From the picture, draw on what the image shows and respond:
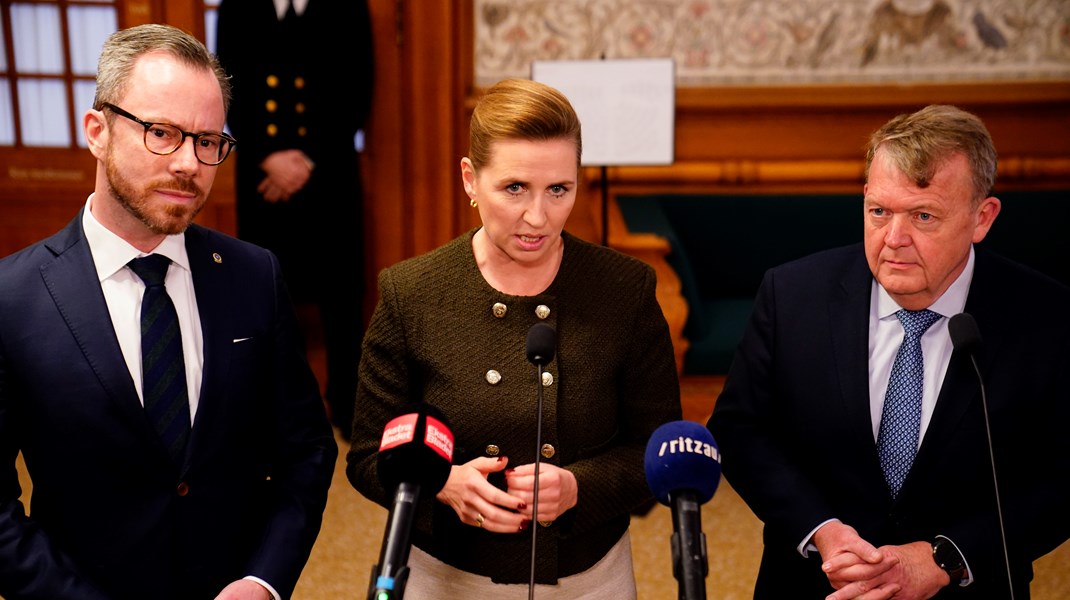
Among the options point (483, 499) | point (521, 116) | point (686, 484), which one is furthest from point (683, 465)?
point (521, 116)

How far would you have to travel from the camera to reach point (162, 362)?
147 centimetres

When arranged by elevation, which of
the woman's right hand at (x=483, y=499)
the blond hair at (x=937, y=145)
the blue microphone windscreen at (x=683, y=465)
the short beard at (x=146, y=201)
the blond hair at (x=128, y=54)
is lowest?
the woman's right hand at (x=483, y=499)

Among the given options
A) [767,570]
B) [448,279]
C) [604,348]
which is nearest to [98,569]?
[448,279]

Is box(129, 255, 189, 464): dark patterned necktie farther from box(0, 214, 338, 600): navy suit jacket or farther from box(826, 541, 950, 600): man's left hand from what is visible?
box(826, 541, 950, 600): man's left hand

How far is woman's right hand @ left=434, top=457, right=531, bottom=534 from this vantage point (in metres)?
1.42

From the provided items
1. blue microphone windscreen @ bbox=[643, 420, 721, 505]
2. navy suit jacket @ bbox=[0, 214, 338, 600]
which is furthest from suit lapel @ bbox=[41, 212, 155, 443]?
blue microphone windscreen @ bbox=[643, 420, 721, 505]

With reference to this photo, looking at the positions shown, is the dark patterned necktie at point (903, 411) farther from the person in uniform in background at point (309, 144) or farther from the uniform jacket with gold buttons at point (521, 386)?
the person in uniform in background at point (309, 144)

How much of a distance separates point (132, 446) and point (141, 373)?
0.34ft

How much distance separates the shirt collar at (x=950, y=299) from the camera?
167 cm

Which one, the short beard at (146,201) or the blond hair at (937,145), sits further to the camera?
the blond hair at (937,145)

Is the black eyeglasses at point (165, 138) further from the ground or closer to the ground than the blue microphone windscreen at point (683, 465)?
further from the ground

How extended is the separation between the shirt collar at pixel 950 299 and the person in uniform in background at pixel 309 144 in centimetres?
283

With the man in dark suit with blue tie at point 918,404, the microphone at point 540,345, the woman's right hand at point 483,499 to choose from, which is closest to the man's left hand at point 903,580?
the man in dark suit with blue tie at point 918,404

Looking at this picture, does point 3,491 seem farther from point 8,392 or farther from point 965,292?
point 965,292
